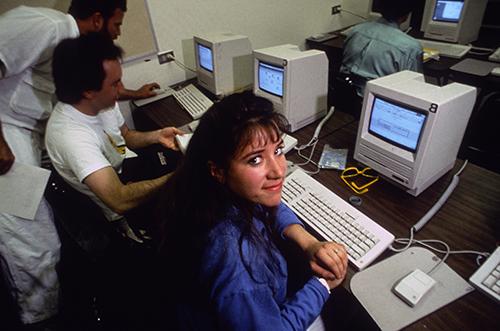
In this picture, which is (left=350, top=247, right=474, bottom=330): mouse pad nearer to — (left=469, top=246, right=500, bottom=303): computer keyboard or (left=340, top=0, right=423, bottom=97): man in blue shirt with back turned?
(left=469, top=246, right=500, bottom=303): computer keyboard

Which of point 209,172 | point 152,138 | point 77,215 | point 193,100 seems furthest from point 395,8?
point 77,215

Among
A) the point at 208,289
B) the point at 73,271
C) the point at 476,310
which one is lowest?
the point at 73,271

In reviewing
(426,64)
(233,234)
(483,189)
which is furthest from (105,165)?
(426,64)

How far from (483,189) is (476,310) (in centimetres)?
56

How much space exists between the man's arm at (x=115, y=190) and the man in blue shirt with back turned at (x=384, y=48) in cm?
154

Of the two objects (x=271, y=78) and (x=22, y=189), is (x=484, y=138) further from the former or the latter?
(x=22, y=189)

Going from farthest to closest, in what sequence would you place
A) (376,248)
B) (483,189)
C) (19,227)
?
(19,227), (483,189), (376,248)

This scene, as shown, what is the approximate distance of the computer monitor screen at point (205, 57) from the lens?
200 cm

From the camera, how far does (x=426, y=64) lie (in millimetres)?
2393

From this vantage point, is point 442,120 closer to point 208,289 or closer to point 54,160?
point 208,289

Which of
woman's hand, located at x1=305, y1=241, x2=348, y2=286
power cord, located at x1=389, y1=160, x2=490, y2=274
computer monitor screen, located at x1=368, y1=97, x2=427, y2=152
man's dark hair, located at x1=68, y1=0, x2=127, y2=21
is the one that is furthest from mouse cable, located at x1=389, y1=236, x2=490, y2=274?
man's dark hair, located at x1=68, y1=0, x2=127, y2=21

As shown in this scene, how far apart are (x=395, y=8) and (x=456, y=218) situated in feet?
5.02

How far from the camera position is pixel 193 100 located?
79.8 inches

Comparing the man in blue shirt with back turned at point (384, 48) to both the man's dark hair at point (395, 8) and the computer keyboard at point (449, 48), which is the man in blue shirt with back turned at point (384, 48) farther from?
the computer keyboard at point (449, 48)
